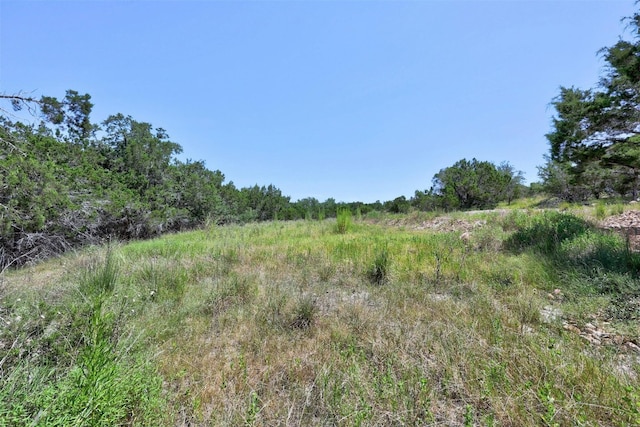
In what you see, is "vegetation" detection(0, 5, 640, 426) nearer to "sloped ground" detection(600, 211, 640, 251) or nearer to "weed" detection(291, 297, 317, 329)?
"weed" detection(291, 297, 317, 329)

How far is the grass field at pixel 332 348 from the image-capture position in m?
1.27

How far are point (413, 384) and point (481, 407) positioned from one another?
0.37m

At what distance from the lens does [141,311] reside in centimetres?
243

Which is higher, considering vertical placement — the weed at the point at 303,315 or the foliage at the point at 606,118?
the foliage at the point at 606,118

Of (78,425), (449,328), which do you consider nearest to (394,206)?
(449,328)

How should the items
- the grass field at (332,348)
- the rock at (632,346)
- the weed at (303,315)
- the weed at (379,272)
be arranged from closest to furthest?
the grass field at (332,348)
the rock at (632,346)
the weed at (303,315)
the weed at (379,272)

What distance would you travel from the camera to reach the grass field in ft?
4.17

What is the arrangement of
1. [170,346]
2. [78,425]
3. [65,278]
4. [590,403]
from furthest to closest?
1. [65,278]
2. [170,346]
3. [590,403]
4. [78,425]

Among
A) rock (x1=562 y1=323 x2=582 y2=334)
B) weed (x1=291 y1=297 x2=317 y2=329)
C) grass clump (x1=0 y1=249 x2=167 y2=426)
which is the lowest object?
rock (x1=562 y1=323 x2=582 y2=334)

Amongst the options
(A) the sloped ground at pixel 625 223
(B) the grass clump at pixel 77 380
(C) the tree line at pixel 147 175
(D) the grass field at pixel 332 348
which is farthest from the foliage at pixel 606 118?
(B) the grass clump at pixel 77 380

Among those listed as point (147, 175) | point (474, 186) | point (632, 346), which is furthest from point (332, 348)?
point (474, 186)

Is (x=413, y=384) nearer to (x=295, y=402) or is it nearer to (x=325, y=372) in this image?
(x=325, y=372)

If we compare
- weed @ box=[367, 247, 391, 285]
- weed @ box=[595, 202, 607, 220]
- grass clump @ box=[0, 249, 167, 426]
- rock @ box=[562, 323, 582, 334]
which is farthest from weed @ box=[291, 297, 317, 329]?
weed @ box=[595, 202, 607, 220]

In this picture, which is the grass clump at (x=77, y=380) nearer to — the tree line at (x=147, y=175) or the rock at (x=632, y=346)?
the tree line at (x=147, y=175)
